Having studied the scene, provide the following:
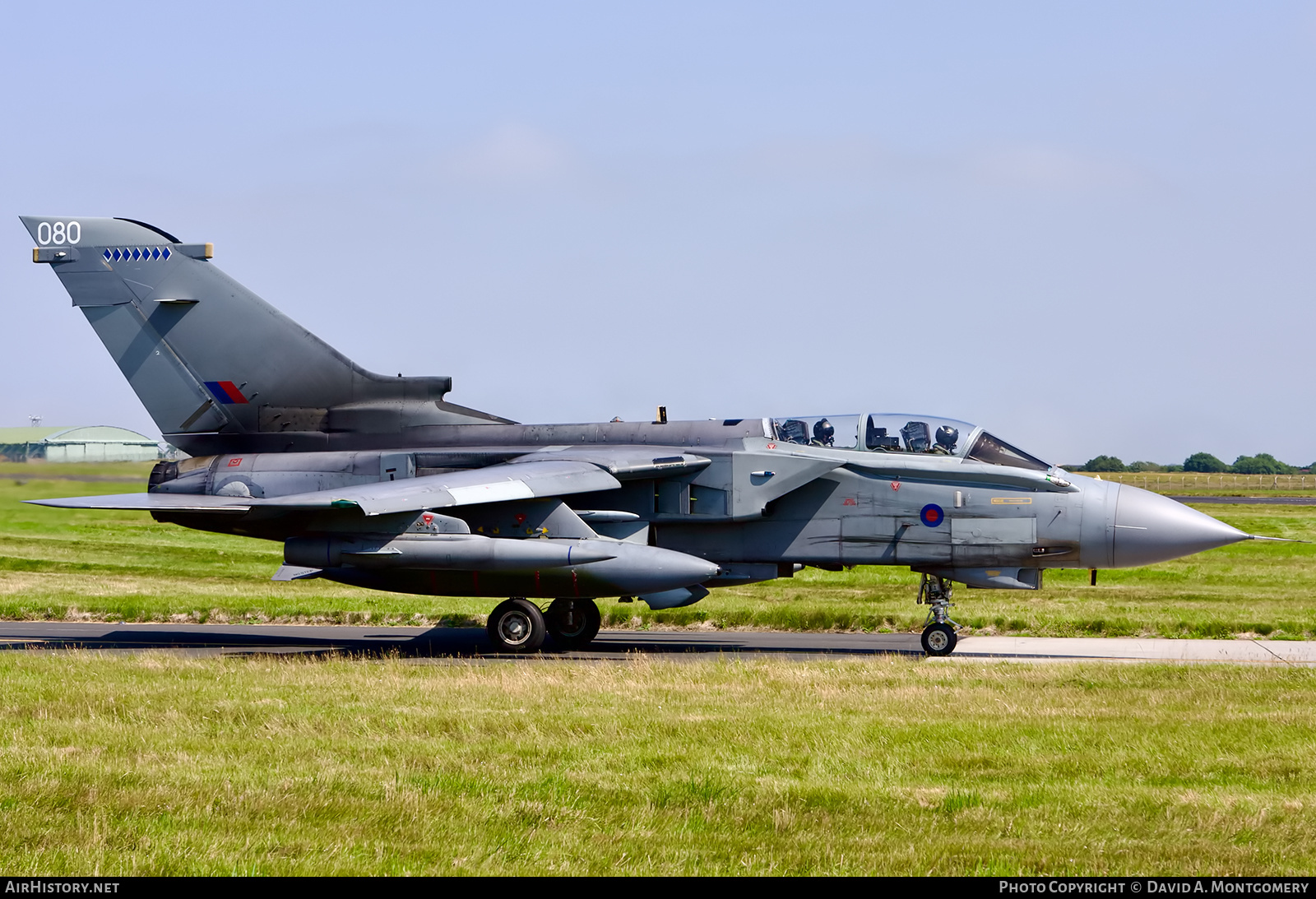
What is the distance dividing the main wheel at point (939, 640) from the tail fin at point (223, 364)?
24.5ft

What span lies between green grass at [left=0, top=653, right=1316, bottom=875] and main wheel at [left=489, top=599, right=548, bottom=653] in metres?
3.77

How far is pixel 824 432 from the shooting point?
17.5 metres

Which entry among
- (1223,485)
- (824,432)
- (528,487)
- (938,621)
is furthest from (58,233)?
(1223,485)

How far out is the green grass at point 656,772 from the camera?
629cm

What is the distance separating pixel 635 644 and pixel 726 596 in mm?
6811

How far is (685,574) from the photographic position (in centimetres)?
1599

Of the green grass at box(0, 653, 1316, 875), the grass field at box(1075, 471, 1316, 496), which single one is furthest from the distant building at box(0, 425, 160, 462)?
the grass field at box(1075, 471, 1316, 496)

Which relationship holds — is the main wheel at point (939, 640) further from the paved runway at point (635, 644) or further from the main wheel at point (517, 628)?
the main wheel at point (517, 628)

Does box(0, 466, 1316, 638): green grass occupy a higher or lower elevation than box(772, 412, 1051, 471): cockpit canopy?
lower

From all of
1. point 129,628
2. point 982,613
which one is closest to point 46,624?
point 129,628

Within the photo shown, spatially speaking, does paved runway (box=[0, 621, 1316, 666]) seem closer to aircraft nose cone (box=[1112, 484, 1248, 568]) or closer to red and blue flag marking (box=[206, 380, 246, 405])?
aircraft nose cone (box=[1112, 484, 1248, 568])

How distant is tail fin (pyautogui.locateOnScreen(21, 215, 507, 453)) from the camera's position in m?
19.2

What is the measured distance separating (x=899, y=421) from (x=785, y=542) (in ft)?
7.56

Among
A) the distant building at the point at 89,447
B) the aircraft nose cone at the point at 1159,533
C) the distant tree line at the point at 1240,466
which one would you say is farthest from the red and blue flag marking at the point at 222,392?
the distant tree line at the point at 1240,466
